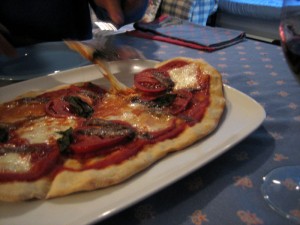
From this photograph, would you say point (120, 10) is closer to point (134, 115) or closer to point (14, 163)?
point (134, 115)

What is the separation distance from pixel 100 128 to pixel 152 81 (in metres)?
0.28

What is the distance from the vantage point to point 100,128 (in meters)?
0.68

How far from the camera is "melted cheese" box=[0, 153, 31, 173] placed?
22.7 inches

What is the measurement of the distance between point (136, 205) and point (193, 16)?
10.3 ft

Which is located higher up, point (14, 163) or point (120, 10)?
point (120, 10)

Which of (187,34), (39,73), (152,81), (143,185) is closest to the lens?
(143,185)

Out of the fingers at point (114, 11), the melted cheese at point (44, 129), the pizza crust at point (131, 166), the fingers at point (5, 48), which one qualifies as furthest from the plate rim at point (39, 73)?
the pizza crust at point (131, 166)

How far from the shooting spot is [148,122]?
0.73 metres

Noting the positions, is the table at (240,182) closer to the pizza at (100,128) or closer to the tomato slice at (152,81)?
the pizza at (100,128)

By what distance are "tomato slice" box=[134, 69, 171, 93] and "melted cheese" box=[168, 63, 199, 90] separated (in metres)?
0.02

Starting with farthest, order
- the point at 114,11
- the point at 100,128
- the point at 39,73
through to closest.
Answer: the point at 114,11, the point at 39,73, the point at 100,128

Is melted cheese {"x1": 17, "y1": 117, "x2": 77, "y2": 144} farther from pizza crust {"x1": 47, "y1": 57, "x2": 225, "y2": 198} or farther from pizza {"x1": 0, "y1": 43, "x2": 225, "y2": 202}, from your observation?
pizza crust {"x1": 47, "y1": 57, "x2": 225, "y2": 198}

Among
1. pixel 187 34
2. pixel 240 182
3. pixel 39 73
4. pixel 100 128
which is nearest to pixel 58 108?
pixel 100 128

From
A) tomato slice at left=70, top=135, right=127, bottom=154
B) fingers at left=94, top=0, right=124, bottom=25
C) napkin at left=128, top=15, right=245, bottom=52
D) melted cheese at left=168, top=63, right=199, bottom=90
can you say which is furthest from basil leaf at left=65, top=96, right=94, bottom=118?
napkin at left=128, top=15, right=245, bottom=52
